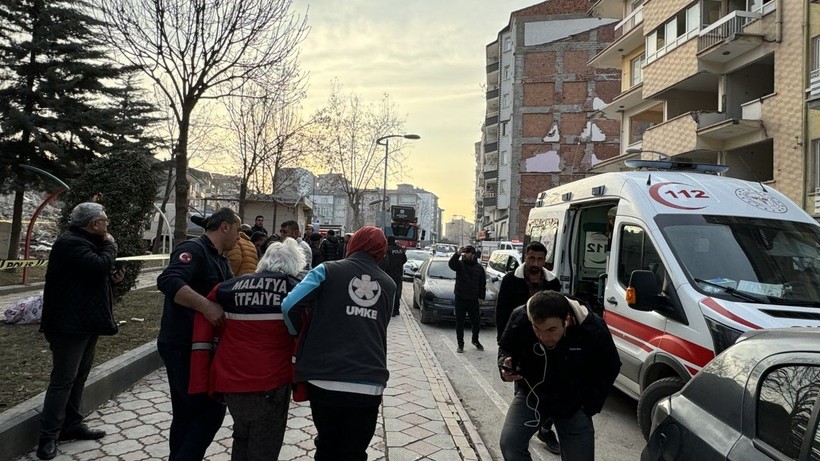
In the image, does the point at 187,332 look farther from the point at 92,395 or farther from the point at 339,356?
the point at 92,395

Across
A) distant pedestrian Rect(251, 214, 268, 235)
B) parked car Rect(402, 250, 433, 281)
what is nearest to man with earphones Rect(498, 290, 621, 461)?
distant pedestrian Rect(251, 214, 268, 235)

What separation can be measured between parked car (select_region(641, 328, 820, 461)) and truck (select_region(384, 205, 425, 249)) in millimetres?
35735

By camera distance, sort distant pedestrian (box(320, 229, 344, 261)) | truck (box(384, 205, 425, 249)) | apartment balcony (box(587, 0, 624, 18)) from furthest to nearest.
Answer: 1. truck (box(384, 205, 425, 249))
2. apartment balcony (box(587, 0, 624, 18))
3. distant pedestrian (box(320, 229, 344, 261))

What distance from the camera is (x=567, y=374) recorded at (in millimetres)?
2992

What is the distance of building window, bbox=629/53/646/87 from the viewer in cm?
2534

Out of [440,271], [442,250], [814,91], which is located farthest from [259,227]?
[442,250]

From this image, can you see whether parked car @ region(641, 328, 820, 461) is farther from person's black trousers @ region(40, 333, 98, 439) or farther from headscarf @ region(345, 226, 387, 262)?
person's black trousers @ region(40, 333, 98, 439)

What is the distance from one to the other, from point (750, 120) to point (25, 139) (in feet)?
76.6

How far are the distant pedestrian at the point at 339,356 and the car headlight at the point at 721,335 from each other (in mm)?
2595

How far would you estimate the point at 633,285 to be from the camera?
4.52 metres

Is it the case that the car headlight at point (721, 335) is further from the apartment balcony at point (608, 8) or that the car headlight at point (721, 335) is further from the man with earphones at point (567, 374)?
the apartment balcony at point (608, 8)

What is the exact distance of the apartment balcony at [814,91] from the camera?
14.2m

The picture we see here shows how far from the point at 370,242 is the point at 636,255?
3372 millimetres

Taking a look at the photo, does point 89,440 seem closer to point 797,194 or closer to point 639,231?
point 639,231
